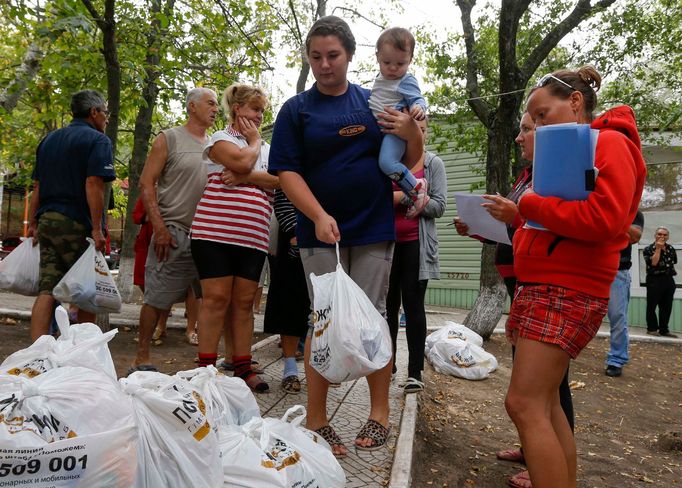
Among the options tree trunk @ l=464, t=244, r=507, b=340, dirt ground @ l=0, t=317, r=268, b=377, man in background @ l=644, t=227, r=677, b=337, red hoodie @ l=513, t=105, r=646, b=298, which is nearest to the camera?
red hoodie @ l=513, t=105, r=646, b=298

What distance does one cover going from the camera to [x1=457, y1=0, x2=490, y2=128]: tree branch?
9.80 metres

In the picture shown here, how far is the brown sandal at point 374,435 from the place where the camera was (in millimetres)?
2914

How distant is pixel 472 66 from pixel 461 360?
20.7ft

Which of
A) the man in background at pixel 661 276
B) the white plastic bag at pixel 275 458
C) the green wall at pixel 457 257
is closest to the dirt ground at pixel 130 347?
the white plastic bag at pixel 275 458

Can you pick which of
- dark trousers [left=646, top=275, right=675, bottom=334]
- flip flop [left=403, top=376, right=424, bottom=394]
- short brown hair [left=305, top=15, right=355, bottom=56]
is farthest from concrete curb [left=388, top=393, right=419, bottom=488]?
dark trousers [left=646, top=275, right=675, bottom=334]

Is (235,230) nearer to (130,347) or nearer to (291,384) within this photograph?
(291,384)

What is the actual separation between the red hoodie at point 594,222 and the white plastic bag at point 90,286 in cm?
301

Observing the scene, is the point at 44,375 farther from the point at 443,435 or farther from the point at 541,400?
the point at 443,435

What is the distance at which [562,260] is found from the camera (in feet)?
7.05

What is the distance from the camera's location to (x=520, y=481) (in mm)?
3014

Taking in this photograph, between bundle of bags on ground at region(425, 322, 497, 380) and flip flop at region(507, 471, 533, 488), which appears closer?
flip flop at region(507, 471, 533, 488)

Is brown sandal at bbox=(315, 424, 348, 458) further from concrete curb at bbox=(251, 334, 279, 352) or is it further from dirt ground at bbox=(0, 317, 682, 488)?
concrete curb at bbox=(251, 334, 279, 352)

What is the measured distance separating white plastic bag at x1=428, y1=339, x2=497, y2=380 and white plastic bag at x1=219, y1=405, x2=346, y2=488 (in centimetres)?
381

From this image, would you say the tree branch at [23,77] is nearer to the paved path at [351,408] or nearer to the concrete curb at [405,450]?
the paved path at [351,408]
